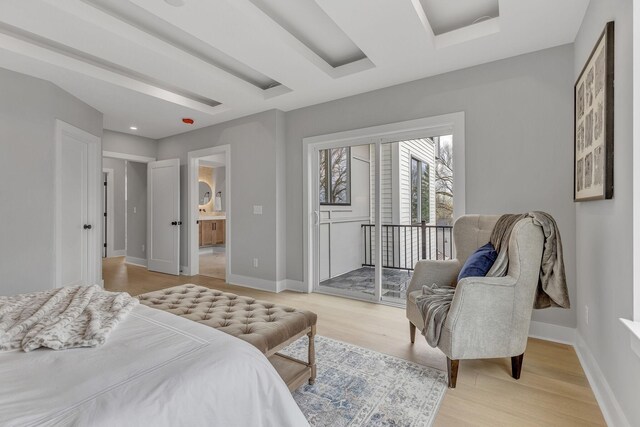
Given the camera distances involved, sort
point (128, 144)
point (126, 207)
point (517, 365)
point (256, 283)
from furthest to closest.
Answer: point (126, 207)
point (128, 144)
point (256, 283)
point (517, 365)

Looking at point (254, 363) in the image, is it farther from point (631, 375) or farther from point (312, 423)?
point (631, 375)

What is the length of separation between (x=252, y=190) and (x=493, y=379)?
3408 mm

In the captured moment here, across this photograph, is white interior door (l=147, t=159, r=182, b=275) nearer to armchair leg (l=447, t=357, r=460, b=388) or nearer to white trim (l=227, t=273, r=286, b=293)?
white trim (l=227, t=273, r=286, b=293)

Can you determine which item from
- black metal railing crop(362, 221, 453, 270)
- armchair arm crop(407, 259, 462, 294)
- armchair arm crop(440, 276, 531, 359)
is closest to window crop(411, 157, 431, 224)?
black metal railing crop(362, 221, 453, 270)

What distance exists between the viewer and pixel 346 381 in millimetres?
1945

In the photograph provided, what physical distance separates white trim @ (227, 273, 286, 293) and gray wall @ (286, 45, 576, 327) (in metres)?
2.51

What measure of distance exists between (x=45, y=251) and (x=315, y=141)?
3129 millimetres

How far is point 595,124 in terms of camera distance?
179 cm

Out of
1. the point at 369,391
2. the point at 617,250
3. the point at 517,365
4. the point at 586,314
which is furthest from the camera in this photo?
the point at 586,314

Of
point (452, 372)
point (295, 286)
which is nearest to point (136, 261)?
point (295, 286)

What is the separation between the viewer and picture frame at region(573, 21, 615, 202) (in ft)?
5.12

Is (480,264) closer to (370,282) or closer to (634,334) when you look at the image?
(634,334)

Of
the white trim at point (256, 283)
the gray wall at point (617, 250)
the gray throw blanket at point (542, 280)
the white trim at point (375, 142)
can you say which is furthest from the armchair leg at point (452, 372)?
the white trim at point (256, 283)

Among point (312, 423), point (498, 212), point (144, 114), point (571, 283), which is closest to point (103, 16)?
point (144, 114)
